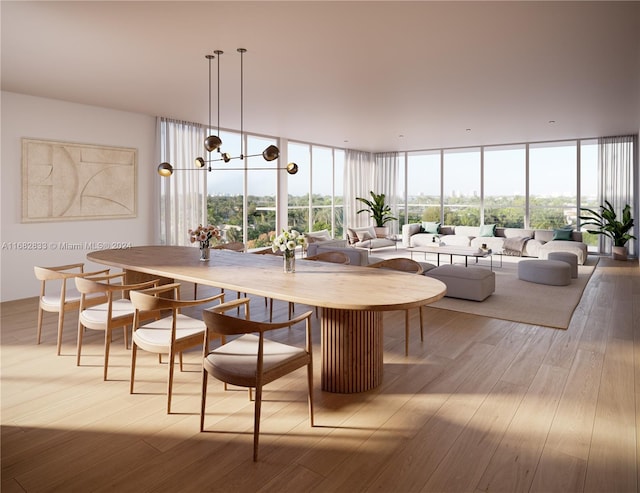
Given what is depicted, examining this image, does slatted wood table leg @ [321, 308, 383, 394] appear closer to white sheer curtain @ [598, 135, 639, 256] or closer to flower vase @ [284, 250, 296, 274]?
flower vase @ [284, 250, 296, 274]

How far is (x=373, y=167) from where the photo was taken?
13047mm

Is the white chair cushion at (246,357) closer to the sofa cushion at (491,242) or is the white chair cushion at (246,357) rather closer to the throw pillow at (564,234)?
the sofa cushion at (491,242)

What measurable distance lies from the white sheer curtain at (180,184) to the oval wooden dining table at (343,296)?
3.96 m

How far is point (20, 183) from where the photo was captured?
5645 mm

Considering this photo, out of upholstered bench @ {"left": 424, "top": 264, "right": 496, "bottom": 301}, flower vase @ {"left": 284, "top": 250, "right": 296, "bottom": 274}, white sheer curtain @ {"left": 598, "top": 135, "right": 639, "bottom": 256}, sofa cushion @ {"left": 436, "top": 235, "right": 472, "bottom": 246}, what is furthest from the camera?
sofa cushion @ {"left": 436, "top": 235, "right": 472, "bottom": 246}

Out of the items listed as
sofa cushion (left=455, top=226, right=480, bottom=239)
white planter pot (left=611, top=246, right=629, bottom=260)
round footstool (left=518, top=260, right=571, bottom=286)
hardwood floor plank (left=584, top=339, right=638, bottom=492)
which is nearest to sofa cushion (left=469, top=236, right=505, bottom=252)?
sofa cushion (left=455, top=226, right=480, bottom=239)

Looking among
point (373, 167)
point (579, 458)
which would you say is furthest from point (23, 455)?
point (373, 167)

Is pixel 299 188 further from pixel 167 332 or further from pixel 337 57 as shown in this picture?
pixel 167 332

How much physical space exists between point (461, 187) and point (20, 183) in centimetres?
998

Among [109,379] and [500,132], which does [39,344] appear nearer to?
[109,379]

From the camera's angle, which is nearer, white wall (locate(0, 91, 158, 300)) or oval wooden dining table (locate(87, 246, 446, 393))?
oval wooden dining table (locate(87, 246, 446, 393))

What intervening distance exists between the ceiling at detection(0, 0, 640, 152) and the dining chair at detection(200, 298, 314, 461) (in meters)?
2.33

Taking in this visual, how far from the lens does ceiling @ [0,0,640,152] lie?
10.7 feet

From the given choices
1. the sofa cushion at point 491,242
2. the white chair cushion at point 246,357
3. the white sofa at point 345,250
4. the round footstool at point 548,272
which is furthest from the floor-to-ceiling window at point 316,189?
the white chair cushion at point 246,357
